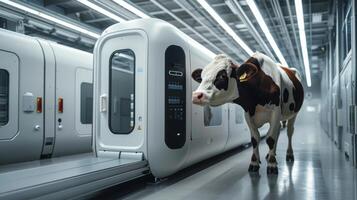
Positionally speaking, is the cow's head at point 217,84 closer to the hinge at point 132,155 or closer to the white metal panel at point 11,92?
the hinge at point 132,155

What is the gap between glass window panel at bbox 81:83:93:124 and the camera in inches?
214

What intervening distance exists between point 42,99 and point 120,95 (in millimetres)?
1248

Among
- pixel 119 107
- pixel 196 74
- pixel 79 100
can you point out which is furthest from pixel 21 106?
pixel 196 74

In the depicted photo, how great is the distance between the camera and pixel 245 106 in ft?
13.5

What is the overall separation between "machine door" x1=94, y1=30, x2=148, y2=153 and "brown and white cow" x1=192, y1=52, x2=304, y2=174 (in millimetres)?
705

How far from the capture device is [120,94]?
4.32 metres

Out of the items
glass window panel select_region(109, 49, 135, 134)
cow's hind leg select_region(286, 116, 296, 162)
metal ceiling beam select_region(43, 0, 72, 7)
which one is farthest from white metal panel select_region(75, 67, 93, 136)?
cow's hind leg select_region(286, 116, 296, 162)

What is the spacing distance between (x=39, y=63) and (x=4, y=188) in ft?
8.76

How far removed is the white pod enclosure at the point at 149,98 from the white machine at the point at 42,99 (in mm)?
1036

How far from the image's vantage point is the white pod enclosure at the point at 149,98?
12.0 ft

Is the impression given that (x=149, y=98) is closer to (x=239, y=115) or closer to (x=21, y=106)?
(x=21, y=106)

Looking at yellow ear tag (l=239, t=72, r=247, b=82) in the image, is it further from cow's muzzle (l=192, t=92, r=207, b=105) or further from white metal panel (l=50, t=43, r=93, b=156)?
white metal panel (l=50, t=43, r=93, b=156)

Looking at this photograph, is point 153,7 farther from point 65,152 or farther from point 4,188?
point 4,188

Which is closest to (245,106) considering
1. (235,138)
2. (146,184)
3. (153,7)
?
(146,184)
